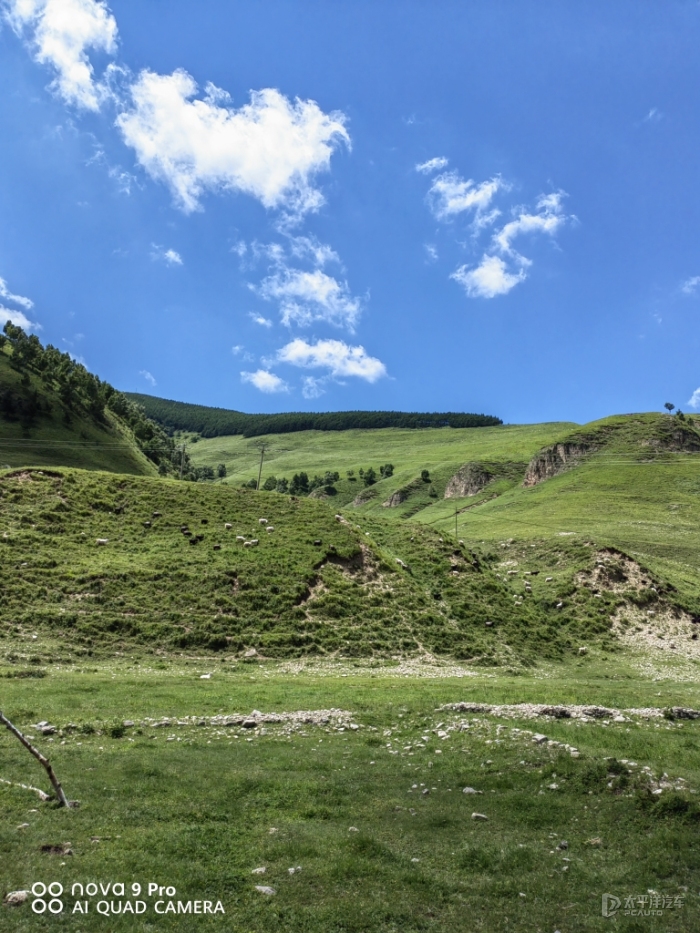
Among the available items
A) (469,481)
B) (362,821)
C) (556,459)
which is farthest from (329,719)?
(469,481)

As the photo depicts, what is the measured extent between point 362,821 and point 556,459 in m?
155

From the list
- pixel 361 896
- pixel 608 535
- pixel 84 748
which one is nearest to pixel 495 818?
pixel 361 896

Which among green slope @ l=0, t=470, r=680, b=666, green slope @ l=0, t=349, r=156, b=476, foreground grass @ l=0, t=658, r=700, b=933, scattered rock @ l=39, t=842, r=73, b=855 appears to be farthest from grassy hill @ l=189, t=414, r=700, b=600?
green slope @ l=0, t=349, r=156, b=476

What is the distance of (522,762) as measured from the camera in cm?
1603

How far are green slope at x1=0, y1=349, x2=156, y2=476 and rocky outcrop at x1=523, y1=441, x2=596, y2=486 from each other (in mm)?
102276

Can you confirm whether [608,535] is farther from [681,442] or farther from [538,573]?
[681,442]

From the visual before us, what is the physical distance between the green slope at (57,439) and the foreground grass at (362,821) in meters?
101

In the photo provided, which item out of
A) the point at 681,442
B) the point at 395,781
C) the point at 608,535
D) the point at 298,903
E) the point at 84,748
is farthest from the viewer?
the point at 681,442

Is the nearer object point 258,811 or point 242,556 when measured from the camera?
point 258,811

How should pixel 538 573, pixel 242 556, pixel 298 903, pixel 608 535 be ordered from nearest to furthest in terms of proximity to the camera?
1. pixel 298 903
2. pixel 242 556
3. pixel 538 573
4. pixel 608 535

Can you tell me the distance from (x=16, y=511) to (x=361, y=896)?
44527 mm

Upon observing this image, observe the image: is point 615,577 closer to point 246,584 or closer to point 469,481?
point 246,584

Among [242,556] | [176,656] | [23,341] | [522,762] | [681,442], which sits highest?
[23,341]

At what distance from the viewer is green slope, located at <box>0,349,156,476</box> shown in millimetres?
113438
